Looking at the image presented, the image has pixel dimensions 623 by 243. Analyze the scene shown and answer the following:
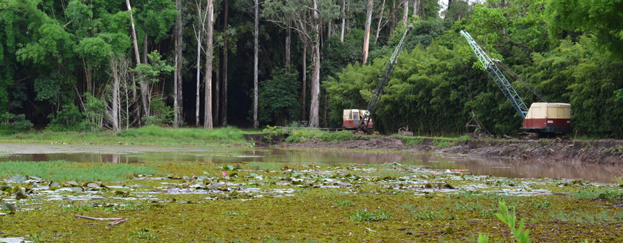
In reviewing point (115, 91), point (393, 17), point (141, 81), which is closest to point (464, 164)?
point (115, 91)

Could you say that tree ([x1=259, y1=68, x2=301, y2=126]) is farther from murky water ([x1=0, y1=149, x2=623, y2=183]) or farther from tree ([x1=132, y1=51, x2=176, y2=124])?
murky water ([x1=0, y1=149, x2=623, y2=183])

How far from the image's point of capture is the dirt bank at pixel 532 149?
70.8 ft

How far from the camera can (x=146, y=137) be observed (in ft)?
119

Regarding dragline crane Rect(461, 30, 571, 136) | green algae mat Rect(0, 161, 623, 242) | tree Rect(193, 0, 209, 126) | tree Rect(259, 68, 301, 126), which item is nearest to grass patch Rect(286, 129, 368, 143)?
dragline crane Rect(461, 30, 571, 136)

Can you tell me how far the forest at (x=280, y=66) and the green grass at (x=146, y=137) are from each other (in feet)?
7.24

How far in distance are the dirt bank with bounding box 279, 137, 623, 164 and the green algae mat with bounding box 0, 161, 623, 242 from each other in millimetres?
11453

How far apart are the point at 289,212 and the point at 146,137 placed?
30423 mm

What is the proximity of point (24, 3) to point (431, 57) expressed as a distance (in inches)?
1011

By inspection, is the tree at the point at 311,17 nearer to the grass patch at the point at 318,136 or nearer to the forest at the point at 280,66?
the forest at the point at 280,66

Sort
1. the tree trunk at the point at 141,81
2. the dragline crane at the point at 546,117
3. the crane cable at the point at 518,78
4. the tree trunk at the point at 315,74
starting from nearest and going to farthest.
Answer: the dragline crane at the point at 546,117 < the crane cable at the point at 518,78 < the tree trunk at the point at 141,81 < the tree trunk at the point at 315,74

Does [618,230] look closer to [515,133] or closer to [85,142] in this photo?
[515,133]

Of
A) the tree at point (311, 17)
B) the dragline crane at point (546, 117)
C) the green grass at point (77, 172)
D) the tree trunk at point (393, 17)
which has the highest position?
the tree trunk at point (393, 17)

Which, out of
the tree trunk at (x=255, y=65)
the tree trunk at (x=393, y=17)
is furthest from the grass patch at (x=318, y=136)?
the tree trunk at (x=393, y=17)

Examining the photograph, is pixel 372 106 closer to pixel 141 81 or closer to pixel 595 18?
pixel 141 81
